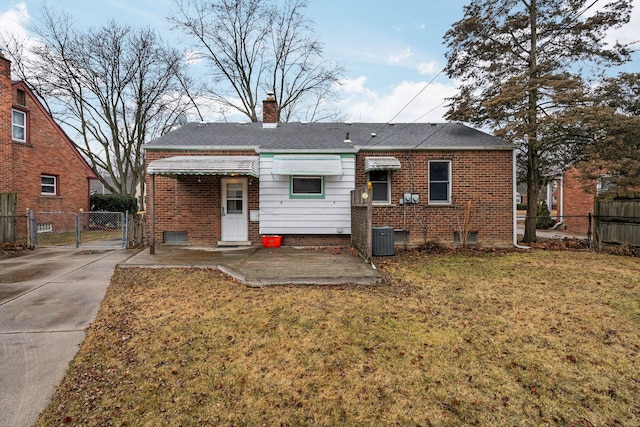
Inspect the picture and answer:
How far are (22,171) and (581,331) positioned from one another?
65.9 feet

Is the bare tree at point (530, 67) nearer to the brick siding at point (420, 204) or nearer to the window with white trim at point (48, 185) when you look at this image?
the brick siding at point (420, 204)

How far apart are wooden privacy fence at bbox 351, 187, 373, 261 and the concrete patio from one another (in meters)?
0.34

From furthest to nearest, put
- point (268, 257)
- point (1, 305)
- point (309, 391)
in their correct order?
1. point (268, 257)
2. point (1, 305)
3. point (309, 391)

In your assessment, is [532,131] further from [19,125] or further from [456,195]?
[19,125]

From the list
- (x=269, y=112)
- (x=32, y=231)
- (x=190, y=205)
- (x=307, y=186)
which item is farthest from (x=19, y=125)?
(x=307, y=186)

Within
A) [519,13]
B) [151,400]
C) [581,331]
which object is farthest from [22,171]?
[519,13]

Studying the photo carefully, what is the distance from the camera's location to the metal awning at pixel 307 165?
9.41 m

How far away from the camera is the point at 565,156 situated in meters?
11.1

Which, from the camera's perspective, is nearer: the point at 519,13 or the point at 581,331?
the point at 581,331

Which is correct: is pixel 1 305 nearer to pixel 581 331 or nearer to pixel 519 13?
pixel 581 331

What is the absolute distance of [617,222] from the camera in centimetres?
978

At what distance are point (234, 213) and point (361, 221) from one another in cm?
462

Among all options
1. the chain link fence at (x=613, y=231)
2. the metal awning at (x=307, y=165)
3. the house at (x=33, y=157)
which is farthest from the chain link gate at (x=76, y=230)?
the chain link fence at (x=613, y=231)

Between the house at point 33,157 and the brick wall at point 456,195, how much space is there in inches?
562
